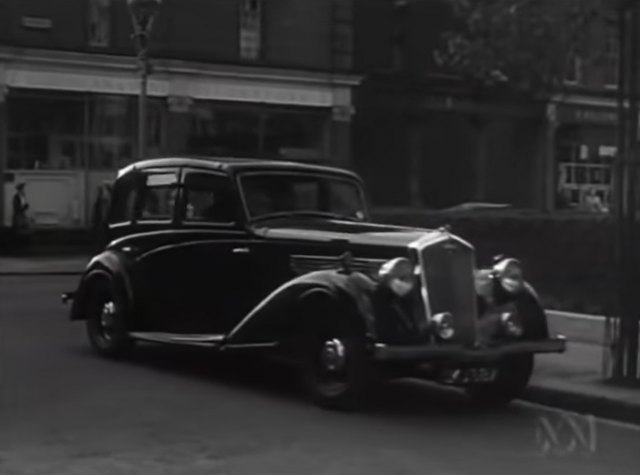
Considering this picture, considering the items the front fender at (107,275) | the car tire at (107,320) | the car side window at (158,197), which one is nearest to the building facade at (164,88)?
the front fender at (107,275)

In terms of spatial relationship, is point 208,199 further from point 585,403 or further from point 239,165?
point 585,403

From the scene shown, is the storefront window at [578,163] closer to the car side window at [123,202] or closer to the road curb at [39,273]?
the road curb at [39,273]

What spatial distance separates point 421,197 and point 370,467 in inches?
1032

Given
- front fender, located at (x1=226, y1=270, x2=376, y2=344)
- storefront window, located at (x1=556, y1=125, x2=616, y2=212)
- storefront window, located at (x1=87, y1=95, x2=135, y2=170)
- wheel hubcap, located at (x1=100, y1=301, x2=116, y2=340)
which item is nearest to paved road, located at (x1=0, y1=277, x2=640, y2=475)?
wheel hubcap, located at (x1=100, y1=301, x2=116, y2=340)

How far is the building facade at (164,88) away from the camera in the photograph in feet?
90.1

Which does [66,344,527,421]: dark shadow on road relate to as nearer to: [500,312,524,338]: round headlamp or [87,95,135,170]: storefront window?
[500,312,524,338]: round headlamp

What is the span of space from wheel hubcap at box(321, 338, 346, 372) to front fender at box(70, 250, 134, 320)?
2607 mm

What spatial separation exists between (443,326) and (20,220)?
66.0ft

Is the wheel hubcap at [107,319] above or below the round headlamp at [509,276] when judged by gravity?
below

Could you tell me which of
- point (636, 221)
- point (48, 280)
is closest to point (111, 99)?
point (48, 280)

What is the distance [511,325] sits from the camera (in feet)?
29.8

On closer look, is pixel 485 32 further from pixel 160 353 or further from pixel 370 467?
pixel 370 467

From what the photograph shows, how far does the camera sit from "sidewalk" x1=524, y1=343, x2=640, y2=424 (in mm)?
9141

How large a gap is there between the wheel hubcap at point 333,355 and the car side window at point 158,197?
245cm
